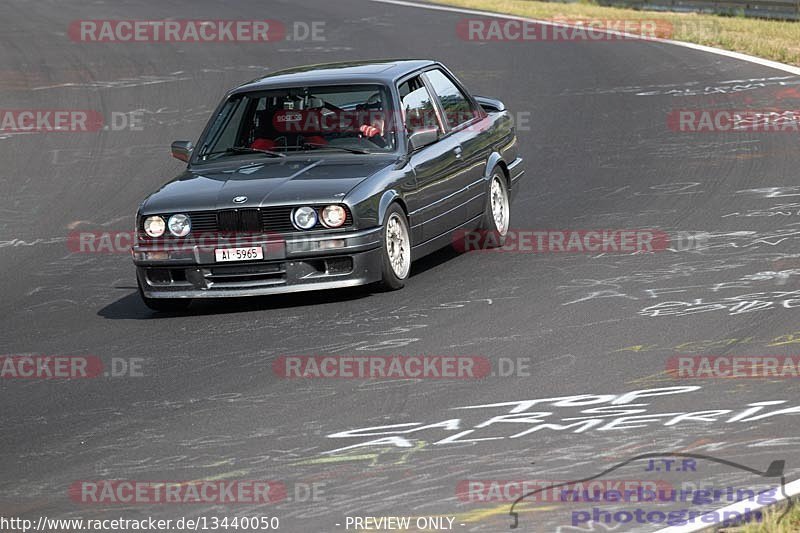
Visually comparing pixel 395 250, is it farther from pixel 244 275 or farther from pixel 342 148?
pixel 244 275

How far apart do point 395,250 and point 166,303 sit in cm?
163

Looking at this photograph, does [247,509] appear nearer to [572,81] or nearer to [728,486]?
[728,486]

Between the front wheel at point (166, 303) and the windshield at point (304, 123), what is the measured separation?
1.31 meters

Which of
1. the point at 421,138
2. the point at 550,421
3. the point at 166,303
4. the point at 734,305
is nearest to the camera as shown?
the point at 550,421

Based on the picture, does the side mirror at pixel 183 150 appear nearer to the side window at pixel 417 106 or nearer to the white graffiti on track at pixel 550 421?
the side window at pixel 417 106

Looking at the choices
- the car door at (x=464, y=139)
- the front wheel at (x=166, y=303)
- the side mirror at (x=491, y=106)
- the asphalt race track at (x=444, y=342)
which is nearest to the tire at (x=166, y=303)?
the front wheel at (x=166, y=303)

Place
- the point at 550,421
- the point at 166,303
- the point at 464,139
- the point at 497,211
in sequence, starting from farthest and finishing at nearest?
the point at 497,211, the point at 464,139, the point at 166,303, the point at 550,421

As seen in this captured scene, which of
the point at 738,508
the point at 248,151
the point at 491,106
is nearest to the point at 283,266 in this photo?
the point at 248,151

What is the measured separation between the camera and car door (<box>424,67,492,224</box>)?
11617 millimetres

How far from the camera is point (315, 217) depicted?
10039 millimetres

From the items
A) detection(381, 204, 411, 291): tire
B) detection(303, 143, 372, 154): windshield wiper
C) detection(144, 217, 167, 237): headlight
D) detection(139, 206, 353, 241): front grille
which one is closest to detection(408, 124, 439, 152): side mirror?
detection(303, 143, 372, 154): windshield wiper

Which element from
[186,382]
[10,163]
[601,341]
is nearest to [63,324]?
[186,382]

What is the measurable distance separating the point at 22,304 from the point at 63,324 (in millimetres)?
929

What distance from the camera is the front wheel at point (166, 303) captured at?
33.8 feet
